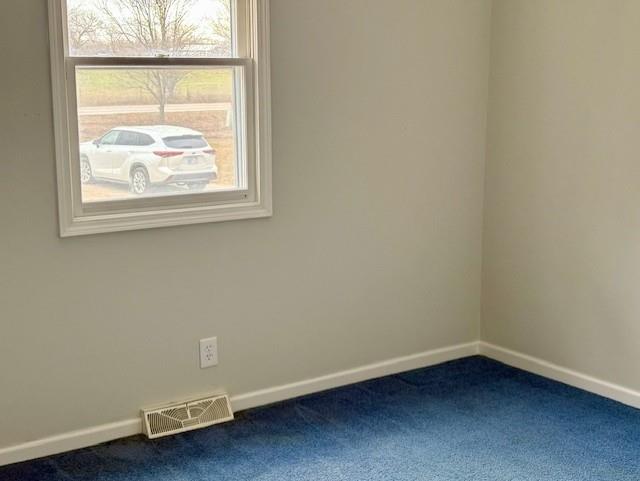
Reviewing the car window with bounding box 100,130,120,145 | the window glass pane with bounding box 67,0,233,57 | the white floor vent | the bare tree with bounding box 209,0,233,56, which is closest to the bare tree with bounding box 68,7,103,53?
the window glass pane with bounding box 67,0,233,57

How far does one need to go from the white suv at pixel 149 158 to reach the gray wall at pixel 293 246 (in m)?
0.20

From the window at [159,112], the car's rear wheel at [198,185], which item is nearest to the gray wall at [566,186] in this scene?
the window at [159,112]

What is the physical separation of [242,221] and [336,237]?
48 cm

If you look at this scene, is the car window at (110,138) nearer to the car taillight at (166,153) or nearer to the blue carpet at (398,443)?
the car taillight at (166,153)

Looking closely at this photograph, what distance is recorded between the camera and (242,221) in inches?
136

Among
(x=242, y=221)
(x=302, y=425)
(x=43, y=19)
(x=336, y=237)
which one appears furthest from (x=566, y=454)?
(x=43, y=19)

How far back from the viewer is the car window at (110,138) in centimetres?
315

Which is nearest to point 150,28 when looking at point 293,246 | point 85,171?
point 85,171

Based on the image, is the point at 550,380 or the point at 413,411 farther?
the point at 550,380

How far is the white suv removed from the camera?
3.15m

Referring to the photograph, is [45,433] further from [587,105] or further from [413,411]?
[587,105]

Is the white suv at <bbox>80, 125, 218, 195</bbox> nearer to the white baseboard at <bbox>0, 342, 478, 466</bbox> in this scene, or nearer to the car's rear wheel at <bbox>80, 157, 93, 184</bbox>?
the car's rear wheel at <bbox>80, 157, 93, 184</bbox>

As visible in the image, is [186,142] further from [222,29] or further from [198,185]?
[222,29]

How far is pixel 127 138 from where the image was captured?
3.20 m
